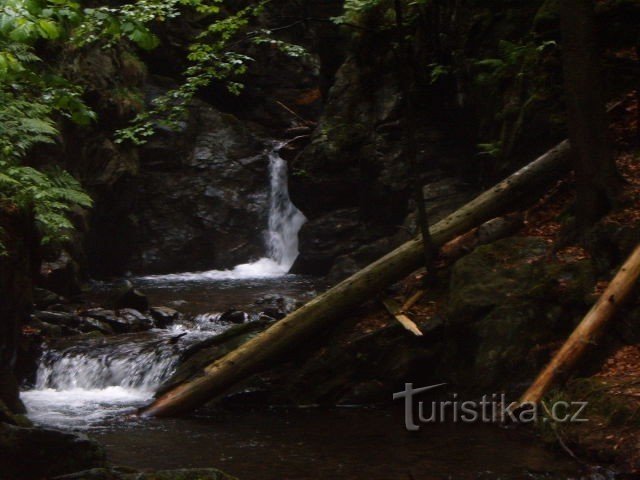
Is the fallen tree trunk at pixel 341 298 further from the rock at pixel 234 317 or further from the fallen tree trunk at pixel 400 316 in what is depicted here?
the rock at pixel 234 317

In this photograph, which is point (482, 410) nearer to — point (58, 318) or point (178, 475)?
point (178, 475)

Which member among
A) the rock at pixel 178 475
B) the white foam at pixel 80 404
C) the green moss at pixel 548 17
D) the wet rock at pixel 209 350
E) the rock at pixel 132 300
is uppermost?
the green moss at pixel 548 17

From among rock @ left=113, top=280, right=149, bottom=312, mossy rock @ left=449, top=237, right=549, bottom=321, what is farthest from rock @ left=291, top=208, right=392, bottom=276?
mossy rock @ left=449, top=237, right=549, bottom=321

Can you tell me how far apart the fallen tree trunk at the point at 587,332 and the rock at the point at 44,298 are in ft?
36.9

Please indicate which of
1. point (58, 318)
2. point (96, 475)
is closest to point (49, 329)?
point (58, 318)

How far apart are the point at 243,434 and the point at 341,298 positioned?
8.55 feet

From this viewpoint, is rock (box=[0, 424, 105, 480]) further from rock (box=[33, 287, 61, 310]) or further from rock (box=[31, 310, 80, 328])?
rock (box=[33, 287, 61, 310])

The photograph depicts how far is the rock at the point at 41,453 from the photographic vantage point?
16.9 ft

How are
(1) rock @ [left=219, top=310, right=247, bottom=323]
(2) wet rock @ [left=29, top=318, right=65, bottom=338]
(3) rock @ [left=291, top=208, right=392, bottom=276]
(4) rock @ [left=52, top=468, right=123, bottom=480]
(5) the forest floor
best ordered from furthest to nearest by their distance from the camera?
(3) rock @ [left=291, top=208, right=392, bottom=276]
(1) rock @ [left=219, top=310, right=247, bottom=323]
(2) wet rock @ [left=29, top=318, right=65, bottom=338]
(5) the forest floor
(4) rock @ [left=52, top=468, right=123, bottom=480]

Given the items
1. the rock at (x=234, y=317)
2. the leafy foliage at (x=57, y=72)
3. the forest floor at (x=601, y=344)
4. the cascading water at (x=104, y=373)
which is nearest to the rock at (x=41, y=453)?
the leafy foliage at (x=57, y=72)

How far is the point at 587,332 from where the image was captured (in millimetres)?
7301

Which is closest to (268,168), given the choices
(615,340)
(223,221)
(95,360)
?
(223,221)

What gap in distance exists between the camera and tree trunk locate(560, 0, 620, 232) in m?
8.55

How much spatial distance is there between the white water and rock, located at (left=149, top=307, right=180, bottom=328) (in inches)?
302
